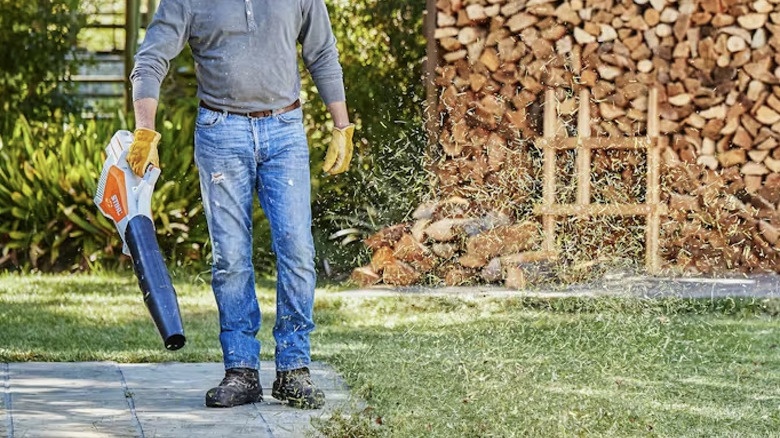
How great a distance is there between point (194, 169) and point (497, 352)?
3469 mm

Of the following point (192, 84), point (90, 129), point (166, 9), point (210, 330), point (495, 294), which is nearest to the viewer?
point (166, 9)

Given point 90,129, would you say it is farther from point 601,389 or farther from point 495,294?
point 601,389

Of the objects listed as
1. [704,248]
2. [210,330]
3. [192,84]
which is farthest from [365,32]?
[210,330]

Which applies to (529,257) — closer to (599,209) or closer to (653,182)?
(599,209)

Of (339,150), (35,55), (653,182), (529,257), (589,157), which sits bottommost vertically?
(529,257)

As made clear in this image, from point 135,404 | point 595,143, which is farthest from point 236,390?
point 595,143

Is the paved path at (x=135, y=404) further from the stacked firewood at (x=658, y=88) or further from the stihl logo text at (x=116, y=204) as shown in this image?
the stacked firewood at (x=658, y=88)

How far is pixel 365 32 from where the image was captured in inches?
351

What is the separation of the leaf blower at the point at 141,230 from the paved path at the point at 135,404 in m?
0.26

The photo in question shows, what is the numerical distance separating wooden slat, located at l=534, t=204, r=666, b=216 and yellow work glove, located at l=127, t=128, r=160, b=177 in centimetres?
361

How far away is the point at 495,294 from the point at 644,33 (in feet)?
6.38

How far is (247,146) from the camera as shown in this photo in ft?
12.4

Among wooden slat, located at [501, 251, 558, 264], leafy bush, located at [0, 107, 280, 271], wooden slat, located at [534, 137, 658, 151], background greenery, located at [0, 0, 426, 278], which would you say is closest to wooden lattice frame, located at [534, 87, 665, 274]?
wooden slat, located at [534, 137, 658, 151]

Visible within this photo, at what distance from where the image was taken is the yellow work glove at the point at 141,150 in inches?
143
